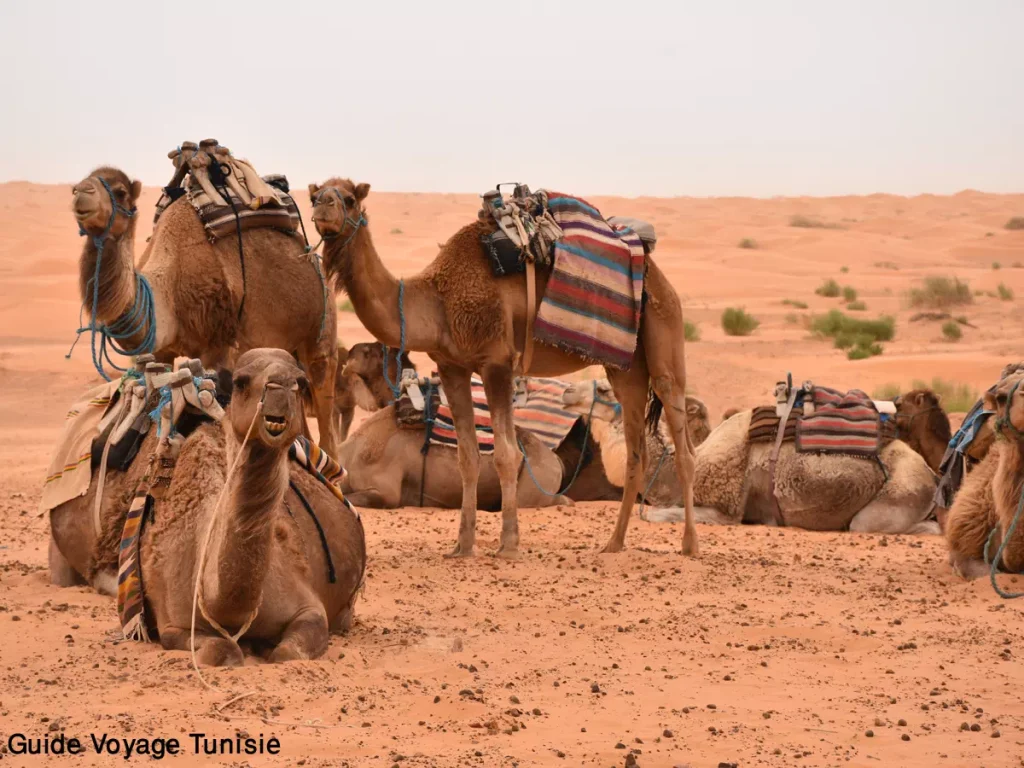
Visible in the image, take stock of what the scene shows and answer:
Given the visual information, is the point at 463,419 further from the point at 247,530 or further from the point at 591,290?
the point at 247,530

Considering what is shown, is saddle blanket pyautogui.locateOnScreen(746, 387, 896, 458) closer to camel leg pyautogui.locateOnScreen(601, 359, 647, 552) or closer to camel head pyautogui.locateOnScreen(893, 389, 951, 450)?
camel head pyautogui.locateOnScreen(893, 389, 951, 450)

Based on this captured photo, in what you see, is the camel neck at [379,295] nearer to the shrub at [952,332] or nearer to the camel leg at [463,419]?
the camel leg at [463,419]

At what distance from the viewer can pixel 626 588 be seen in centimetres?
721

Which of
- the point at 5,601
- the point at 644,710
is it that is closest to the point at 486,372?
the point at 5,601

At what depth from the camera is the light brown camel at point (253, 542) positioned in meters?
4.35

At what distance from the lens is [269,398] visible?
4.15 metres

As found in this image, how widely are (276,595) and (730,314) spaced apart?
20.3 meters

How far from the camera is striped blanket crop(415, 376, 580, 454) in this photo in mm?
10039

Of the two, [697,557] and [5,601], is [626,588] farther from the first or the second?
[5,601]

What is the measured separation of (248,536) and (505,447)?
381 centimetres

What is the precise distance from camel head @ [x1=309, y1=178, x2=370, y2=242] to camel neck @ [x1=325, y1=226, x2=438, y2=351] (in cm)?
8

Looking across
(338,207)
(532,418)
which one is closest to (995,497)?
(338,207)

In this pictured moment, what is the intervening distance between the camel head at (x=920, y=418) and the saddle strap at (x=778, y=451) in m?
0.87

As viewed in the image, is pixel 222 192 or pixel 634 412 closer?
pixel 222 192
